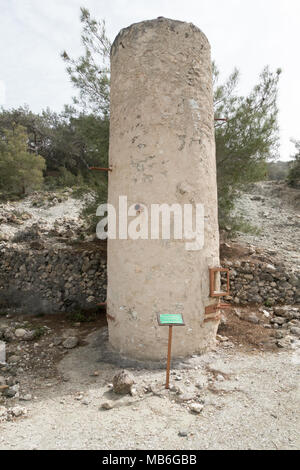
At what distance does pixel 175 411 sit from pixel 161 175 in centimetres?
271

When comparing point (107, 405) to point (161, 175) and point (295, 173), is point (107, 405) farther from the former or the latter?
point (295, 173)

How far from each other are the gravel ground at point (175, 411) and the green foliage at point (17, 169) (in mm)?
11806

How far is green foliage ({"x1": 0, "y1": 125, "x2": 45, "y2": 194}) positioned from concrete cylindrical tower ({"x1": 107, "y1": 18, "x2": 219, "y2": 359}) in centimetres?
1106

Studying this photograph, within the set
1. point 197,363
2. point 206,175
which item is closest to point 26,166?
point 206,175

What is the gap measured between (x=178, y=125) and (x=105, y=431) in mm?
3550

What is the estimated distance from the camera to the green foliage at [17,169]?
1346cm

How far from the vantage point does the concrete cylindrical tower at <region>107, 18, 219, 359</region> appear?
147 inches

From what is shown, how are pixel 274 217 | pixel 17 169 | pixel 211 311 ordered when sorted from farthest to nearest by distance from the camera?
1. pixel 17 169
2. pixel 274 217
3. pixel 211 311

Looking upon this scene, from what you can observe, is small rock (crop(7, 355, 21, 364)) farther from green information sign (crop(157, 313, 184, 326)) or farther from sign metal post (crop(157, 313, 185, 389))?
green information sign (crop(157, 313, 184, 326))

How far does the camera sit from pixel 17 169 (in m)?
13.6

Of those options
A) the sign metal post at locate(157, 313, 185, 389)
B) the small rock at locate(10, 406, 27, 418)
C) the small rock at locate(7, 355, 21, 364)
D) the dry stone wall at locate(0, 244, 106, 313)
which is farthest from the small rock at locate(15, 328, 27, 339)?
the sign metal post at locate(157, 313, 185, 389)

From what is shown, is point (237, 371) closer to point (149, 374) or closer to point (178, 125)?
point (149, 374)

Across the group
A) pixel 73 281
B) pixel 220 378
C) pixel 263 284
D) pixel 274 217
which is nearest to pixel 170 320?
pixel 220 378

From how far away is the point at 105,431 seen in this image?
2486 millimetres
